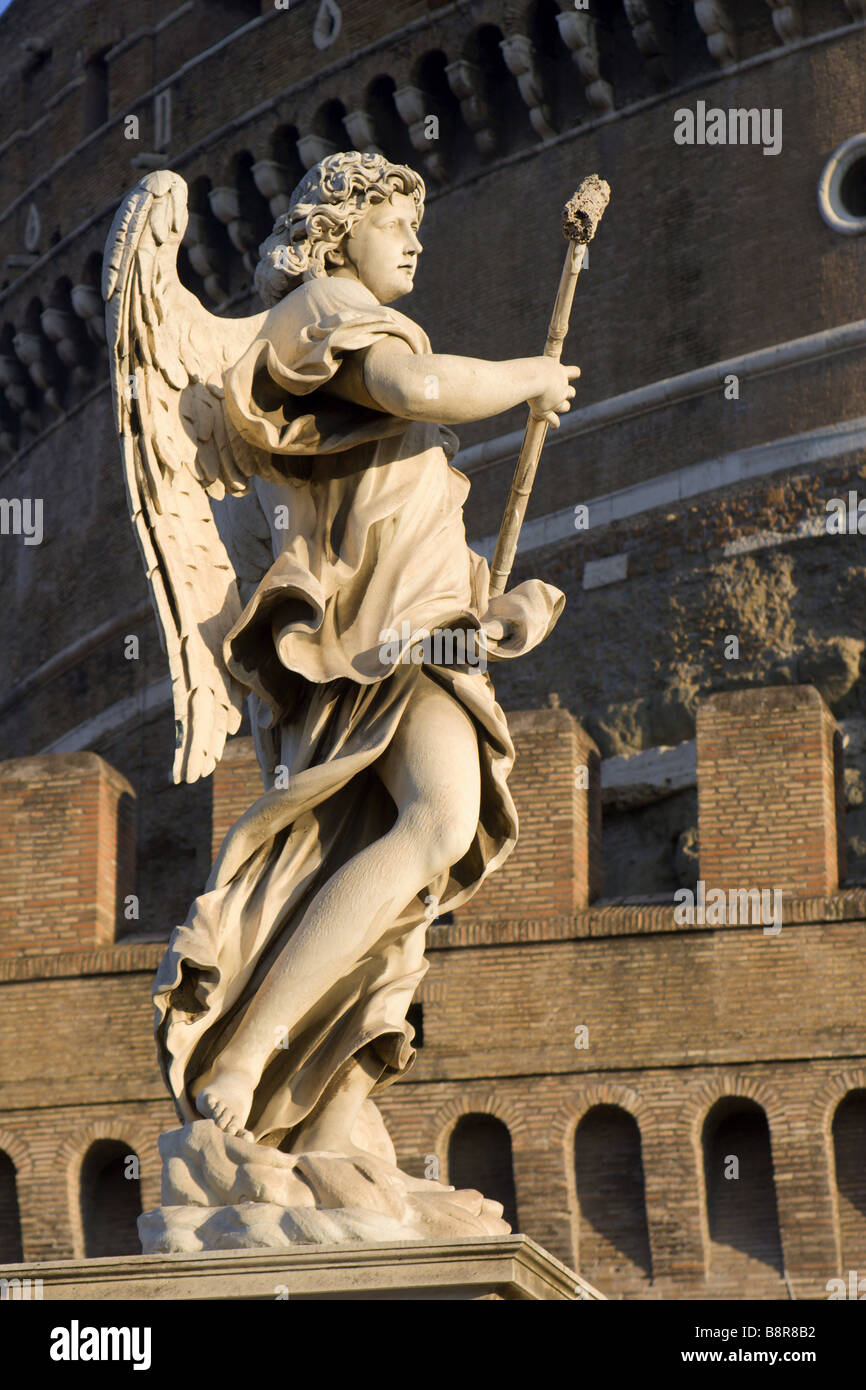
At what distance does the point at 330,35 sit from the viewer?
2203 cm

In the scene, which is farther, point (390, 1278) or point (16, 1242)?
point (16, 1242)

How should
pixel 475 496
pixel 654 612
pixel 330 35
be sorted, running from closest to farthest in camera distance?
1. pixel 654 612
2. pixel 475 496
3. pixel 330 35

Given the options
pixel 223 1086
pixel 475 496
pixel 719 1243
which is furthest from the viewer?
pixel 475 496

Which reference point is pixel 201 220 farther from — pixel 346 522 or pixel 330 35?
pixel 346 522

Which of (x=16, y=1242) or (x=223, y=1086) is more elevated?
(x=16, y=1242)

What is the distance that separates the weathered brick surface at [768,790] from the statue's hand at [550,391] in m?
8.57

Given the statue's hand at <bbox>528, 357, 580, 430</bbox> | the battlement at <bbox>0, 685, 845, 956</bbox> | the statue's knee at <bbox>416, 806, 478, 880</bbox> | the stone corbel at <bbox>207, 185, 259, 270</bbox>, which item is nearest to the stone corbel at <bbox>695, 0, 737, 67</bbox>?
the stone corbel at <bbox>207, 185, 259, 270</bbox>

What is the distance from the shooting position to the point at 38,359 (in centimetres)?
2430

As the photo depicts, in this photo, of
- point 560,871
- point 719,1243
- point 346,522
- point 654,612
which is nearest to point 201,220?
point 654,612

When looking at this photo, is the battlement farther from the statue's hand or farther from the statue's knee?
the statue's knee

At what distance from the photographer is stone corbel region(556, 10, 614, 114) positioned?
20438 mm

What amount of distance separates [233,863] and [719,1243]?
31.5ft


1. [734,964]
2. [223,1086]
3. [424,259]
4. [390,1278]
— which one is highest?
[424,259]

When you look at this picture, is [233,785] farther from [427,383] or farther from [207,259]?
[427,383]
